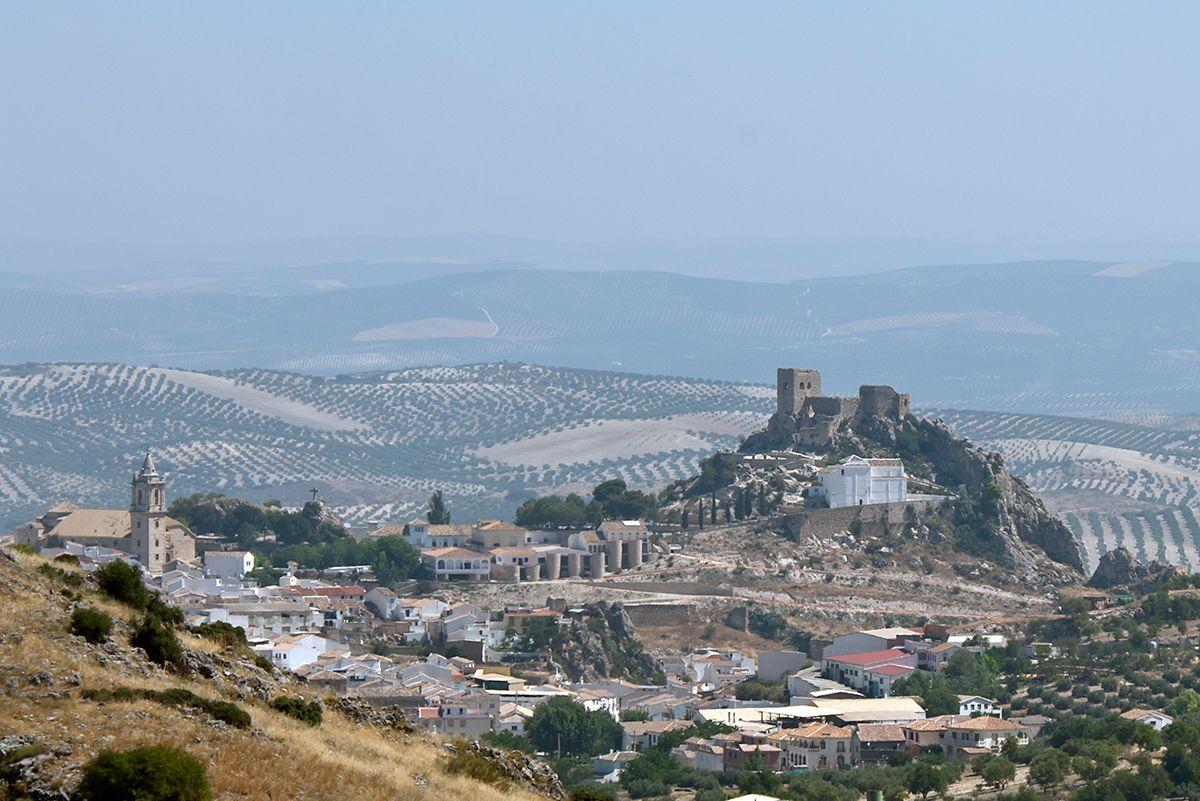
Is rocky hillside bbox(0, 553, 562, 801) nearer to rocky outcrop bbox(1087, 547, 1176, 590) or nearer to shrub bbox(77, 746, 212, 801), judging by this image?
shrub bbox(77, 746, 212, 801)

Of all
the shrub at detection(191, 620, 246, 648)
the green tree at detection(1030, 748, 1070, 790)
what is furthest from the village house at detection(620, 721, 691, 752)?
the shrub at detection(191, 620, 246, 648)

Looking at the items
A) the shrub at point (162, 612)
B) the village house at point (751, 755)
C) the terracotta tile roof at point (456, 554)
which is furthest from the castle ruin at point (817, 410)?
the shrub at point (162, 612)

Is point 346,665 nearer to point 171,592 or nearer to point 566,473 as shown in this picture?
point 171,592

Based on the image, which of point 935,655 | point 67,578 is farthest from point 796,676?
point 67,578

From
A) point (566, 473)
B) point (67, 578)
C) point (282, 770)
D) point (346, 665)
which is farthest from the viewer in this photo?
point (566, 473)

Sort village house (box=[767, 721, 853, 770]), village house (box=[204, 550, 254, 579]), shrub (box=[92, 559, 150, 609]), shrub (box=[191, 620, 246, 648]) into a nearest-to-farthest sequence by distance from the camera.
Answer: shrub (box=[92, 559, 150, 609]), shrub (box=[191, 620, 246, 648]), village house (box=[767, 721, 853, 770]), village house (box=[204, 550, 254, 579])
